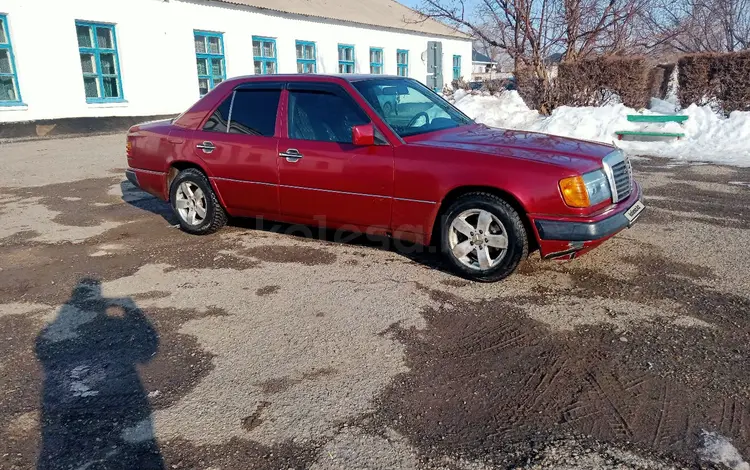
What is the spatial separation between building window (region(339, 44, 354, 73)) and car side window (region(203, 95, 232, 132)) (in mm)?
21344

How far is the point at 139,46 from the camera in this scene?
17.9 m

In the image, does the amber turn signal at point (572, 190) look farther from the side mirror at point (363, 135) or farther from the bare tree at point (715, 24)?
the bare tree at point (715, 24)

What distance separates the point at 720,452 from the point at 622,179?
2.70 metres

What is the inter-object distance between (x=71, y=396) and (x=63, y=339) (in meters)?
0.85

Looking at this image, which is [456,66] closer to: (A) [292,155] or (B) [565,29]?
(B) [565,29]

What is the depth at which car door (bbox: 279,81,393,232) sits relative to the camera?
4.92 meters

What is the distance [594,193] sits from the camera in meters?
4.34

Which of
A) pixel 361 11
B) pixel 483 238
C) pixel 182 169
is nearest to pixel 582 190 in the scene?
pixel 483 238

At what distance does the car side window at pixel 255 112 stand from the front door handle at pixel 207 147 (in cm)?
24

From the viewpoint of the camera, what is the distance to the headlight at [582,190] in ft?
13.8

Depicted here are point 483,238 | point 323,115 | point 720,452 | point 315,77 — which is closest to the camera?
point 720,452

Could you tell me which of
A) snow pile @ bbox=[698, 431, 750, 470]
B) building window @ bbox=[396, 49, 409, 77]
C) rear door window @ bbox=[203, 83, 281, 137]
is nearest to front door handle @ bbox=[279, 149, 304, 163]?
→ rear door window @ bbox=[203, 83, 281, 137]

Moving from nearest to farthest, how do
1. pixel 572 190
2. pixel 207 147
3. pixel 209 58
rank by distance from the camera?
pixel 572 190
pixel 207 147
pixel 209 58

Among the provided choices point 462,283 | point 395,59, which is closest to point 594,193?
point 462,283
